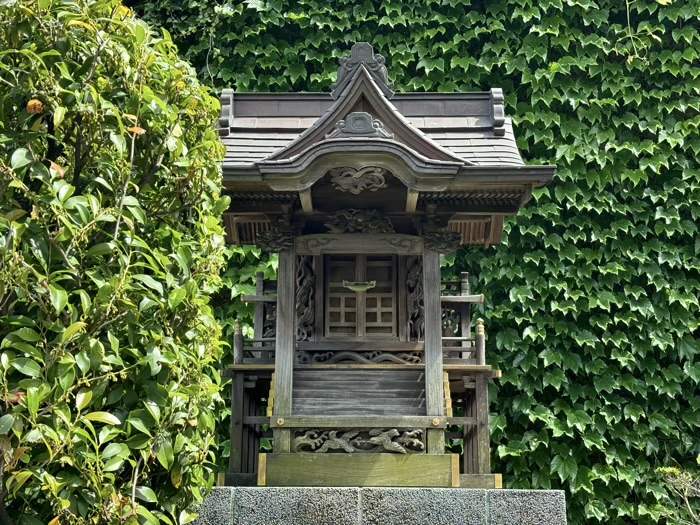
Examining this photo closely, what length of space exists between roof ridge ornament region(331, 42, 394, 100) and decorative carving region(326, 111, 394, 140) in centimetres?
39

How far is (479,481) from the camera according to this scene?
5449mm

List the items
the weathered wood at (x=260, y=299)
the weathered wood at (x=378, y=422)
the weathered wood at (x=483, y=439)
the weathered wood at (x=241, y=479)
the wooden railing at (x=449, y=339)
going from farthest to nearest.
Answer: the weathered wood at (x=260, y=299) < the wooden railing at (x=449, y=339) < the weathered wood at (x=483, y=439) < the weathered wood at (x=241, y=479) < the weathered wood at (x=378, y=422)

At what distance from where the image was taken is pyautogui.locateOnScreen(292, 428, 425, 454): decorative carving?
5270mm

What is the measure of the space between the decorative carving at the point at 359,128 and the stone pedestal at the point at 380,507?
213 cm

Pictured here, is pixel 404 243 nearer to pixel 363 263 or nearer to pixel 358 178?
pixel 363 263

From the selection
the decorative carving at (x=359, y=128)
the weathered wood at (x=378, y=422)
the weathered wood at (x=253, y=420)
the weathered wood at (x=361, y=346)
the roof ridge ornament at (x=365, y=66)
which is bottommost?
the weathered wood at (x=378, y=422)

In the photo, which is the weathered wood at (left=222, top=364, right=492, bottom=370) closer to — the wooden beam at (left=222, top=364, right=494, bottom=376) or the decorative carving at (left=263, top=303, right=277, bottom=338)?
the wooden beam at (left=222, top=364, right=494, bottom=376)

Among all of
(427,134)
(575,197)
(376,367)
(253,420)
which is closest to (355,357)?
(376,367)

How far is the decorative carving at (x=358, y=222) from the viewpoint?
19.2 feet

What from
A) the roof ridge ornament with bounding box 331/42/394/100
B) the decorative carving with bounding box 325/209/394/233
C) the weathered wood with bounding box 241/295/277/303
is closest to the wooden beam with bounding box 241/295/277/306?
the weathered wood with bounding box 241/295/277/303

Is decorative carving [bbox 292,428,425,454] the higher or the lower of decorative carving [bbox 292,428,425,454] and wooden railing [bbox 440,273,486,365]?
the lower

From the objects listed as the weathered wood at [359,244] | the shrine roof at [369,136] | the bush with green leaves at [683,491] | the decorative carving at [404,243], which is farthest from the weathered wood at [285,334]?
the bush with green leaves at [683,491]

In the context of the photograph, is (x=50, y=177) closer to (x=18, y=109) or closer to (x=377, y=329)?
(x=18, y=109)

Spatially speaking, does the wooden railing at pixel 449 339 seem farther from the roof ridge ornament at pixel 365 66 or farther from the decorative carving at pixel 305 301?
the roof ridge ornament at pixel 365 66
